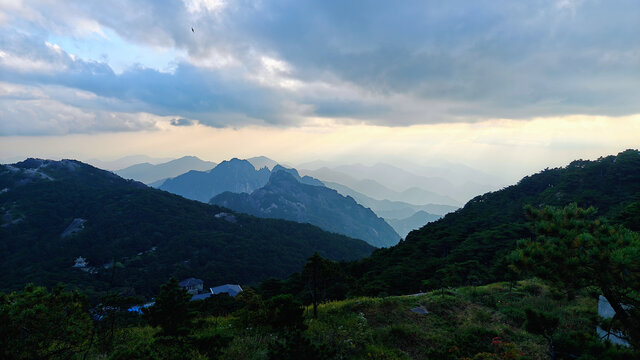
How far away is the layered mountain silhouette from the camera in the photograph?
3969 inches

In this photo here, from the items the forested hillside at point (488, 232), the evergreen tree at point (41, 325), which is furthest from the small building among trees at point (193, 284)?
the evergreen tree at point (41, 325)

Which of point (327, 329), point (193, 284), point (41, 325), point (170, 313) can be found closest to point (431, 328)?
point (327, 329)

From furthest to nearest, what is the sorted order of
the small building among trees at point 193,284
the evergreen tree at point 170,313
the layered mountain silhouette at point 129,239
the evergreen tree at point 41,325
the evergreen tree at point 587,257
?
the layered mountain silhouette at point 129,239 → the small building among trees at point 193,284 → the evergreen tree at point 170,313 → the evergreen tree at point 41,325 → the evergreen tree at point 587,257

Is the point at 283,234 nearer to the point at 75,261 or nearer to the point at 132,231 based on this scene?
the point at 132,231

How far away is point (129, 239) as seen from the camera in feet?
413

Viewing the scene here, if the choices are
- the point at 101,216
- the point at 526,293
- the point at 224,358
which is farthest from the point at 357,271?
the point at 101,216

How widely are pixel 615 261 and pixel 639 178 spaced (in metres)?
71.3

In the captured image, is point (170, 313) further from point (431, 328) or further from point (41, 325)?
point (431, 328)

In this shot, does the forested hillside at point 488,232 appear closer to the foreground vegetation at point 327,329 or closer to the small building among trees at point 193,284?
the foreground vegetation at point 327,329

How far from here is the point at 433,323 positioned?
43.8ft

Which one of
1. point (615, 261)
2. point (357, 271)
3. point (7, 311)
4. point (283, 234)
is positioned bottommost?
point (283, 234)

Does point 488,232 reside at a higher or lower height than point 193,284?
higher

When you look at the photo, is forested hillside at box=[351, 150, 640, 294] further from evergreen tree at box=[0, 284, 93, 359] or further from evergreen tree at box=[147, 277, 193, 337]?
evergreen tree at box=[0, 284, 93, 359]

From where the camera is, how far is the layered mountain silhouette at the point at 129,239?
100812mm
